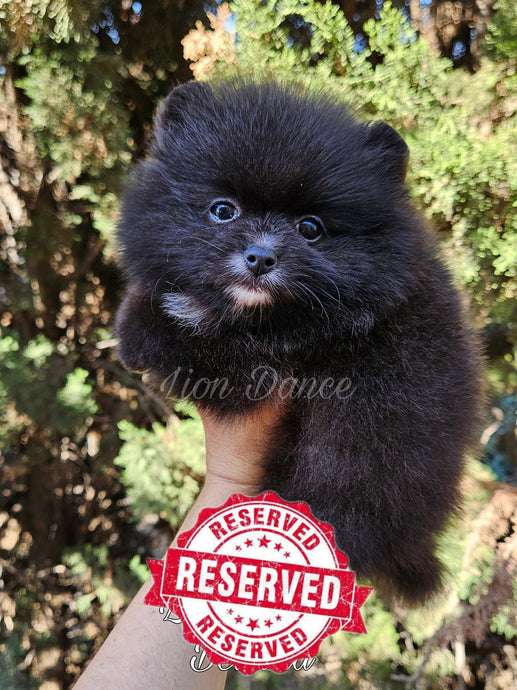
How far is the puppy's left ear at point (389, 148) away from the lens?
1.04 metres

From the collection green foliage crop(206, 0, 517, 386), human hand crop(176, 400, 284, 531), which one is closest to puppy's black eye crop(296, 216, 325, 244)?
human hand crop(176, 400, 284, 531)

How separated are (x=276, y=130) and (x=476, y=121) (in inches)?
36.0

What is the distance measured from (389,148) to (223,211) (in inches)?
14.4

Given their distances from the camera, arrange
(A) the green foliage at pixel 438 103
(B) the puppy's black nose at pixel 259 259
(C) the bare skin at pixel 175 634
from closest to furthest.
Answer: (B) the puppy's black nose at pixel 259 259, (C) the bare skin at pixel 175 634, (A) the green foliage at pixel 438 103

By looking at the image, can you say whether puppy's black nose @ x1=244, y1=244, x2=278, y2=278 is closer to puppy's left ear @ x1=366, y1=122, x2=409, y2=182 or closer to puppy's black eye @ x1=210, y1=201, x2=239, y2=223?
puppy's black eye @ x1=210, y1=201, x2=239, y2=223

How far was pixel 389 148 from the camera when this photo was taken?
3.46 ft

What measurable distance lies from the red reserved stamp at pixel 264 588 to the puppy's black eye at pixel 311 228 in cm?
46

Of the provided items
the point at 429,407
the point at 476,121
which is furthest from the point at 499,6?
the point at 429,407

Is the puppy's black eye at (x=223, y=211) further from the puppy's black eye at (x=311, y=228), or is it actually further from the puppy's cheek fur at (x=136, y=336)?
the puppy's cheek fur at (x=136, y=336)

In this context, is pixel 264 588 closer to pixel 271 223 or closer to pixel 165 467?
pixel 271 223

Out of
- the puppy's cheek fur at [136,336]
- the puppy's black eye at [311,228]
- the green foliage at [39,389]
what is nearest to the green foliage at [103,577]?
the green foliage at [39,389]

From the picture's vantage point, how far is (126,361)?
3.70 feet

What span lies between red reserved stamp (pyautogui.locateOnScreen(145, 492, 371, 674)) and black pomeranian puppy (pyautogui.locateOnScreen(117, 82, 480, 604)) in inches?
1.8

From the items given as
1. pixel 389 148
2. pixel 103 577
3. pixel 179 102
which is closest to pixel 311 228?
pixel 389 148
